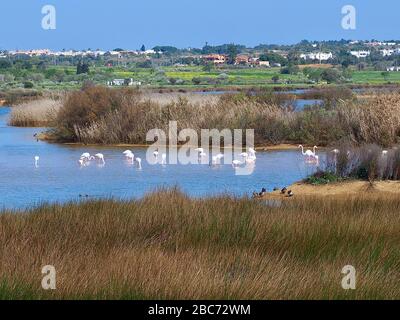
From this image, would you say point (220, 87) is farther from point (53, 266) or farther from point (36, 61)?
point (53, 266)

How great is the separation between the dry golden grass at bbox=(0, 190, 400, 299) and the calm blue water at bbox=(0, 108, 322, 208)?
526 centimetres

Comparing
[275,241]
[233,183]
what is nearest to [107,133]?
[233,183]

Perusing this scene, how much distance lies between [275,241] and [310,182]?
10.5m

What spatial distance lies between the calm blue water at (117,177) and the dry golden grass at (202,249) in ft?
17.3

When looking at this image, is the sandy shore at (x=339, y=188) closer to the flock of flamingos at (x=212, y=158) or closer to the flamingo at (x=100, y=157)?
the flock of flamingos at (x=212, y=158)

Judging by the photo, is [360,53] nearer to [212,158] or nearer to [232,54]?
[232,54]

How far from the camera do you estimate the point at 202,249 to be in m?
10.8

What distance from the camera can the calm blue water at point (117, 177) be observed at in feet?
67.9

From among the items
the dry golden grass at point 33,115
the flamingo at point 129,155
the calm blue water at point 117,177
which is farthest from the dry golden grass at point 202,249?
the dry golden grass at point 33,115

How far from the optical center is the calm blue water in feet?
67.9

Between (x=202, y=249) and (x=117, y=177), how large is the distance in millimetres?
13942

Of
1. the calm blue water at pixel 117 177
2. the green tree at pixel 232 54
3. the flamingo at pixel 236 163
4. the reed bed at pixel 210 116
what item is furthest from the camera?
the green tree at pixel 232 54

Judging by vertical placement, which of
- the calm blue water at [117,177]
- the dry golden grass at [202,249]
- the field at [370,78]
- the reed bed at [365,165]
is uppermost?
the dry golden grass at [202,249]

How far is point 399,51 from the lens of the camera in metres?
116
